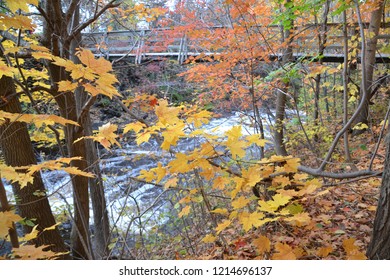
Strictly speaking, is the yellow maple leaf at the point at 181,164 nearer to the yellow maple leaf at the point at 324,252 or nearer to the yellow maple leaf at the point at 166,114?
the yellow maple leaf at the point at 166,114

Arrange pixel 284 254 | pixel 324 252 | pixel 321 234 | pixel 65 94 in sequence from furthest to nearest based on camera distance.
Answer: pixel 65 94 → pixel 321 234 → pixel 324 252 → pixel 284 254

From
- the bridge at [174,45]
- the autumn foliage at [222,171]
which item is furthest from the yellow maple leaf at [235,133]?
the bridge at [174,45]

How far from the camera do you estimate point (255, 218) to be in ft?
4.61

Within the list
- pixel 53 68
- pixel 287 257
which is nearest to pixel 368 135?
pixel 287 257

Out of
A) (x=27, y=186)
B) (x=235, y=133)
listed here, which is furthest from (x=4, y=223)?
(x=27, y=186)

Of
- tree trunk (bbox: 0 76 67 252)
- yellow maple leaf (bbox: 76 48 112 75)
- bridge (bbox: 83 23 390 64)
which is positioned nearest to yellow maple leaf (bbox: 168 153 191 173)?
yellow maple leaf (bbox: 76 48 112 75)

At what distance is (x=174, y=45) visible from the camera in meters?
8.69

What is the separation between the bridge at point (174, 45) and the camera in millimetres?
4666

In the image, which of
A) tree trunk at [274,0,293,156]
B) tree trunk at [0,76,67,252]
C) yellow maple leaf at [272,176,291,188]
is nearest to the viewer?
yellow maple leaf at [272,176,291,188]

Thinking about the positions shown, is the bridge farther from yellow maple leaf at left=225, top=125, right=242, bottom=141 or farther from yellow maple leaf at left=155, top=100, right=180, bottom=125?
yellow maple leaf at left=225, top=125, right=242, bottom=141

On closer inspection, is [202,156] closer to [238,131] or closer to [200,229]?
[238,131]

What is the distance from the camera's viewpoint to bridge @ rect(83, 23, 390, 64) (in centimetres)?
467

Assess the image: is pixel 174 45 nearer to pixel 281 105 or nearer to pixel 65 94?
pixel 281 105
